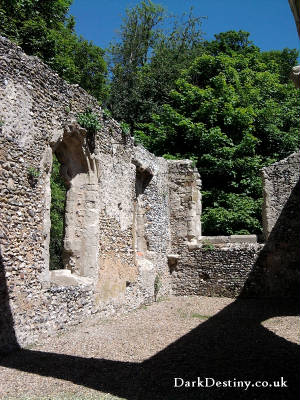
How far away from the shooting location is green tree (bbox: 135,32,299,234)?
14828 millimetres

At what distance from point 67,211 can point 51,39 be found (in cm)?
798

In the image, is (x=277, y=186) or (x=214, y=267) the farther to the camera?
(x=277, y=186)

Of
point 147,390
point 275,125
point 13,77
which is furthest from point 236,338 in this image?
point 275,125

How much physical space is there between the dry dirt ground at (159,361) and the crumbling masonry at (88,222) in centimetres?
67

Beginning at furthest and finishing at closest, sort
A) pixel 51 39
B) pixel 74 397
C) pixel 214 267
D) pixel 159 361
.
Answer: pixel 51 39, pixel 214 267, pixel 159 361, pixel 74 397

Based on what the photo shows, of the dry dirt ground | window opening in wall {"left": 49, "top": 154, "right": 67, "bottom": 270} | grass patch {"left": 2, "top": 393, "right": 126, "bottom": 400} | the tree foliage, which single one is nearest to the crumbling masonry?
the dry dirt ground

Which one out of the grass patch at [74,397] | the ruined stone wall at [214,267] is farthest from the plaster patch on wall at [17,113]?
the ruined stone wall at [214,267]

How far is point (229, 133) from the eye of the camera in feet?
52.7

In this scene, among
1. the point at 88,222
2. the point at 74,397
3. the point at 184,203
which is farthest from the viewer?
the point at 184,203

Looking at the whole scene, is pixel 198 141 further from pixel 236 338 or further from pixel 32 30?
pixel 236 338

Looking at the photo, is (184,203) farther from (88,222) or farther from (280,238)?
(88,222)

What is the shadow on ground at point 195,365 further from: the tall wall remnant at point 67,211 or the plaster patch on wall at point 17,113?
the plaster patch on wall at point 17,113

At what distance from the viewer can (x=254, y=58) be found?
21406mm

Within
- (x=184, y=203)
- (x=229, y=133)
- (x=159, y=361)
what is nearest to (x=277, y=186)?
(x=184, y=203)
